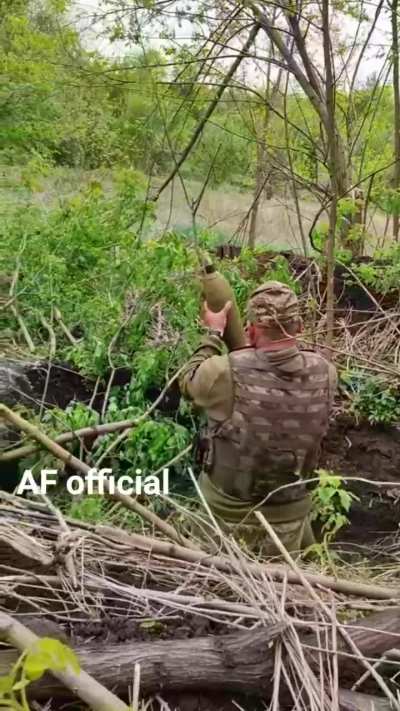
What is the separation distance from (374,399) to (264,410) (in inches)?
120

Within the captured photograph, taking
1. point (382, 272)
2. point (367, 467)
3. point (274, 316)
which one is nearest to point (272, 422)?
point (274, 316)

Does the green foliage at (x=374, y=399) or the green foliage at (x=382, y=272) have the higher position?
the green foliage at (x=382, y=272)

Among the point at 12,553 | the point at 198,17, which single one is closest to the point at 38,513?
the point at 12,553

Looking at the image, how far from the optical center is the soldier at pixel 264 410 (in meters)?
3.15

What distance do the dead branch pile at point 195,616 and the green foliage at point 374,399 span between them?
3.87m

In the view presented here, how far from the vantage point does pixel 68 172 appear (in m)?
13.2

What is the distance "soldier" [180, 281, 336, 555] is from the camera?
3.15m

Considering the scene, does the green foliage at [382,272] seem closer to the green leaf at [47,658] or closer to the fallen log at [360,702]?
the fallen log at [360,702]

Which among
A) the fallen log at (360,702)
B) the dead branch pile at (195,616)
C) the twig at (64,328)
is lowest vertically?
the twig at (64,328)

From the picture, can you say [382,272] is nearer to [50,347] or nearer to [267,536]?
[50,347]

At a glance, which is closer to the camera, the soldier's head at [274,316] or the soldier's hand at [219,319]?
the soldier's head at [274,316]

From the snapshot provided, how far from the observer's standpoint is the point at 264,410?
3.18 m

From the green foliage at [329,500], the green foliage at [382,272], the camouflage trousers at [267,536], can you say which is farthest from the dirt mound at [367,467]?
the camouflage trousers at [267,536]

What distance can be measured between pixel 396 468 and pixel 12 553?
4.32 metres
